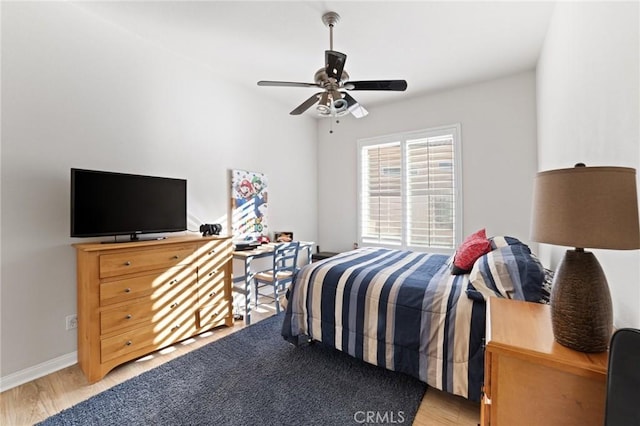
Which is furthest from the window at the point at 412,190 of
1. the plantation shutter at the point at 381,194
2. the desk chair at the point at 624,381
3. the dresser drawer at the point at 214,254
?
the desk chair at the point at 624,381

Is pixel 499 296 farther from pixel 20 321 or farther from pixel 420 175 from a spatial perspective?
pixel 20 321

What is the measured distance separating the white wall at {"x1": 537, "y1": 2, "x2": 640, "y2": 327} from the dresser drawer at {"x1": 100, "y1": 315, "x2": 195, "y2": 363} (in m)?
2.86

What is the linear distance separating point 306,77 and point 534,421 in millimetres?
3427

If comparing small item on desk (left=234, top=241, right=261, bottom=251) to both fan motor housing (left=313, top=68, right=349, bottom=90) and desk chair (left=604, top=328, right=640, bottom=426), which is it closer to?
fan motor housing (left=313, top=68, right=349, bottom=90)

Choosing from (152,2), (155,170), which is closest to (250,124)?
(155,170)

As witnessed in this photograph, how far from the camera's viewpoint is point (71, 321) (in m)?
2.23

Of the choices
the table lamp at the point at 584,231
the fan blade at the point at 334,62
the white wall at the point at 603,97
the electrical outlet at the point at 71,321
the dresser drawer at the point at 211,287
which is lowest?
the electrical outlet at the point at 71,321

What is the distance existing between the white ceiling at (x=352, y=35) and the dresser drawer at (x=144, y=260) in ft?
6.34

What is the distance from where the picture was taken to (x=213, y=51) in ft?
9.28

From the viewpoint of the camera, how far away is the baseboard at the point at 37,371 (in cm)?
192

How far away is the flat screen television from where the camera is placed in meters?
2.07

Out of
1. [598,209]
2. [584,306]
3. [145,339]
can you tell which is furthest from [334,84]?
[145,339]

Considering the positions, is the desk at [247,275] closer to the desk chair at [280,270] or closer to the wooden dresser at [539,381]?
the desk chair at [280,270]

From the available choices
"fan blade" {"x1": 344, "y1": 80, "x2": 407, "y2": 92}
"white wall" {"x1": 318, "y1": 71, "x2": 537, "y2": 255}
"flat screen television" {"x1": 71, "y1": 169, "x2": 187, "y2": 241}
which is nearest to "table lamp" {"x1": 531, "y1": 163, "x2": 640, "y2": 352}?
"fan blade" {"x1": 344, "y1": 80, "x2": 407, "y2": 92}
